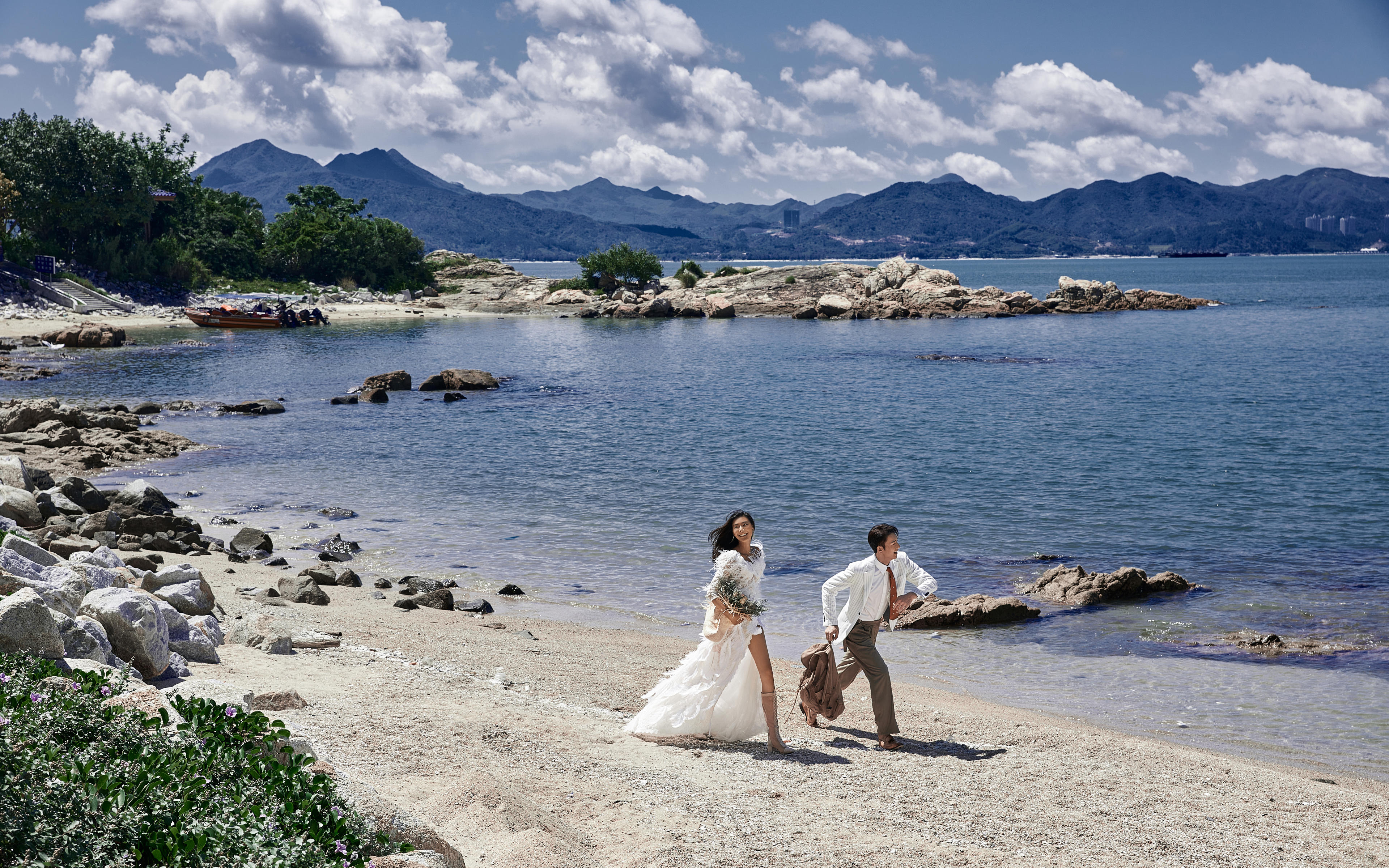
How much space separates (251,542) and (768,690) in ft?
40.4

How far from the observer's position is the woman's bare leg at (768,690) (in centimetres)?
880

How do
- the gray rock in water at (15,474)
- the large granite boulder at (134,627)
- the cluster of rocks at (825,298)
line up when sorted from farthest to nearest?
the cluster of rocks at (825,298) < the gray rock in water at (15,474) < the large granite boulder at (134,627)

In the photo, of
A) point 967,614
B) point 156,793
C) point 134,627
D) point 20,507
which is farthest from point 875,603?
point 20,507

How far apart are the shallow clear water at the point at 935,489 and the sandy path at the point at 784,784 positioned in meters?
2.15

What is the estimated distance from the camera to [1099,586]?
51.0 ft

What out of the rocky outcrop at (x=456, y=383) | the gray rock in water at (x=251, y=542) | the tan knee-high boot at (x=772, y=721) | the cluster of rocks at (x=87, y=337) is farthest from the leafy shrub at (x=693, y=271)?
the tan knee-high boot at (x=772, y=721)

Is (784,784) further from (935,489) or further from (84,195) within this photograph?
(84,195)

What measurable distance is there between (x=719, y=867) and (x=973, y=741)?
4.26 metres

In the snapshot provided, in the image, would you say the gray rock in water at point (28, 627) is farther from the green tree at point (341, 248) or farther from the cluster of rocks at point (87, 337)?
the green tree at point (341, 248)

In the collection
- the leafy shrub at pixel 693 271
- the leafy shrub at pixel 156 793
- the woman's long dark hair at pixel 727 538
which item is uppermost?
the leafy shrub at pixel 693 271

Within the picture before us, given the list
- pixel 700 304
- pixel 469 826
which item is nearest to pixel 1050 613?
pixel 469 826

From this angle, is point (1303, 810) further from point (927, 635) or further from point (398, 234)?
point (398, 234)

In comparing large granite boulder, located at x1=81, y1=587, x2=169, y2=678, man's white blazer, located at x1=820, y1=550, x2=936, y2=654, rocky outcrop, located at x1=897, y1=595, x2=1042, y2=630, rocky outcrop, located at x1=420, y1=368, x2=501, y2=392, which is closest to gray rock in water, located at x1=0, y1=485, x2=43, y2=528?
large granite boulder, located at x1=81, y1=587, x2=169, y2=678

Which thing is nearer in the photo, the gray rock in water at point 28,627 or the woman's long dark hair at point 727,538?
the gray rock in water at point 28,627
